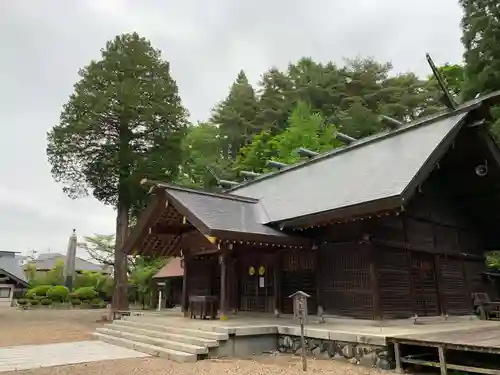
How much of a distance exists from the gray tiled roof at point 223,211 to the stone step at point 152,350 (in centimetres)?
245

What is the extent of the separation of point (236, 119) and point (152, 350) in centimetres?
2467

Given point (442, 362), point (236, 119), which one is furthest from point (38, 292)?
point (442, 362)

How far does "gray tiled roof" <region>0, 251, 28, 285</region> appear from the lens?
31.0m

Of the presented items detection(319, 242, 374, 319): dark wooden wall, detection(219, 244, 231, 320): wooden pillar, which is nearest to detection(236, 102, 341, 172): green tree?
detection(319, 242, 374, 319): dark wooden wall

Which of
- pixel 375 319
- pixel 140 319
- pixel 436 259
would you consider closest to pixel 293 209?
pixel 375 319

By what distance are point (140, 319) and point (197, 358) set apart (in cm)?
408

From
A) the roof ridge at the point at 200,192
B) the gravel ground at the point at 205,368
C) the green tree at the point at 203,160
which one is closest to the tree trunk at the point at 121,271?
the roof ridge at the point at 200,192

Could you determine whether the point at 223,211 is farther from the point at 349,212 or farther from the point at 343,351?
the point at 343,351

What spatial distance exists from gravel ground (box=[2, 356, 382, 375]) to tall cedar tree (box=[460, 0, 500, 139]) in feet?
39.3

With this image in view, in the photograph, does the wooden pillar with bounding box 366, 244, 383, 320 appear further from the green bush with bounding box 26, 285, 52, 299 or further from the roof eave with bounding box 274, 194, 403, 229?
the green bush with bounding box 26, 285, 52, 299

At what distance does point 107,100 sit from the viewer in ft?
56.3

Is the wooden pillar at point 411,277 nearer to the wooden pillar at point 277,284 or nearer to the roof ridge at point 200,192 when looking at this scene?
the wooden pillar at point 277,284

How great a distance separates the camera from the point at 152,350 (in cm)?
832

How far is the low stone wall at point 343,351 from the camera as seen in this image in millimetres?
6926
